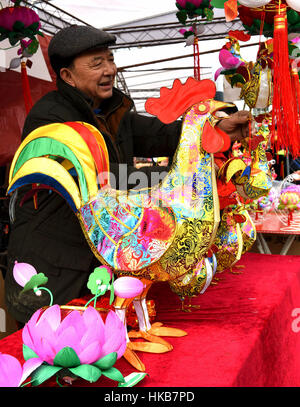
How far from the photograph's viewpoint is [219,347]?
2.55 feet

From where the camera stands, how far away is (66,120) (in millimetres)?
962

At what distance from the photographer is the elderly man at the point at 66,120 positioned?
3.23 feet

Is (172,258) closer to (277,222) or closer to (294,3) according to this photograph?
(294,3)

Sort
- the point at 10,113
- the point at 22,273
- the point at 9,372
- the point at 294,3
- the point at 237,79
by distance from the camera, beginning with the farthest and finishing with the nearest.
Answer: the point at 10,113 → the point at 237,79 → the point at 294,3 → the point at 22,273 → the point at 9,372

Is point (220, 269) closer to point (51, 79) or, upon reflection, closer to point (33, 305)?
point (33, 305)

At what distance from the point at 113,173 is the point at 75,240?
265mm

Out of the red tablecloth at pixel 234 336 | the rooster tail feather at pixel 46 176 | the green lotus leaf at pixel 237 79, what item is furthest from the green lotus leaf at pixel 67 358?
the green lotus leaf at pixel 237 79

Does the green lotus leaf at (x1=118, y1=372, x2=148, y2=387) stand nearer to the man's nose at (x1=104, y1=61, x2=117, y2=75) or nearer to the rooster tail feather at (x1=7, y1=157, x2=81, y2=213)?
the rooster tail feather at (x1=7, y1=157, x2=81, y2=213)

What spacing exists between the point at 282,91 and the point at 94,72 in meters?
0.44

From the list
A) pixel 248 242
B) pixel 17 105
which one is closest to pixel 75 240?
pixel 248 242

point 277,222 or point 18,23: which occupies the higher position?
point 18,23

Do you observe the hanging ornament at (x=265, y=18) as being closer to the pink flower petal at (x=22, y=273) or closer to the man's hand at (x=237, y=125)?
the man's hand at (x=237, y=125)

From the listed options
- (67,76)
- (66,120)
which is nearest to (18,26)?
(67,76)

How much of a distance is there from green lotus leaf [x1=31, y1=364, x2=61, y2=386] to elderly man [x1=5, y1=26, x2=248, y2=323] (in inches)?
15.3
